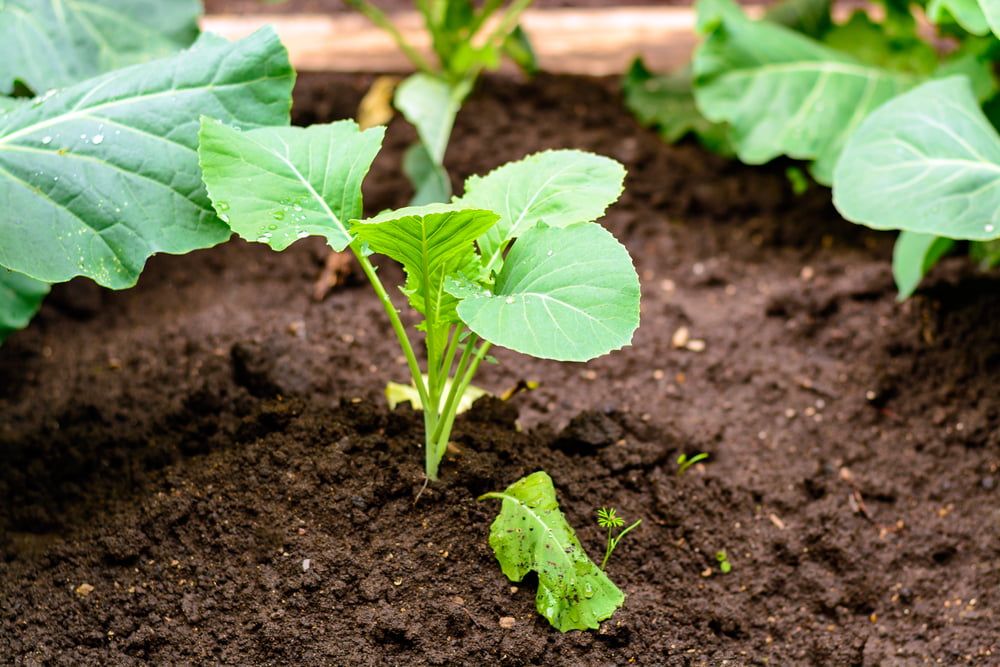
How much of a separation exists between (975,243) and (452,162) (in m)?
1.57

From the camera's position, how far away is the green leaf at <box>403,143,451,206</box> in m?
2.77

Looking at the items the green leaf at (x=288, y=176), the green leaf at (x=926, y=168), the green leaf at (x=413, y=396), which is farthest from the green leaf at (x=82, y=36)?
the green leaf at (x=926, y=168)

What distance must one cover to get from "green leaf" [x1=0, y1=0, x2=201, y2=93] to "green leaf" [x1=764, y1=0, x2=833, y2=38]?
6.17 feet

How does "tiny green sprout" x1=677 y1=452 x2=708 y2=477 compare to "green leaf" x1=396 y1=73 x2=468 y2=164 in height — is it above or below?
below

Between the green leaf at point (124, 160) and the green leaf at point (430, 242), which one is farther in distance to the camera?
the green leaf at point (124, 160)

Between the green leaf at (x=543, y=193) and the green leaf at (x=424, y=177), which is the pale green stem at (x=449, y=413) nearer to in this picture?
the green leaf at (x=543, y=193)

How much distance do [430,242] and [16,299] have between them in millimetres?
1045

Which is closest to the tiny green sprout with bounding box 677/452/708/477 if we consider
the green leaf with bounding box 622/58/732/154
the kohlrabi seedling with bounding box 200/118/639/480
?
the kohlrabi seedling with bounding box 200/118/639/480

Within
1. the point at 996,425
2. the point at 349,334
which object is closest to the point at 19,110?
the point at 349,334

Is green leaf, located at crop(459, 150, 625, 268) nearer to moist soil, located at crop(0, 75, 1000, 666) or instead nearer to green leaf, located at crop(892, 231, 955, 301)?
moist soil, located at crop(0, 75, 1000, 666)

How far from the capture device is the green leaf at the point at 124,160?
1819mm

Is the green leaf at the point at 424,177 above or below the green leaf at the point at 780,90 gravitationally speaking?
below

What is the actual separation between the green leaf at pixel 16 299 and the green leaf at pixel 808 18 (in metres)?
2.41

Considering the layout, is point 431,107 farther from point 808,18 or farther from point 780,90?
point 808,18
